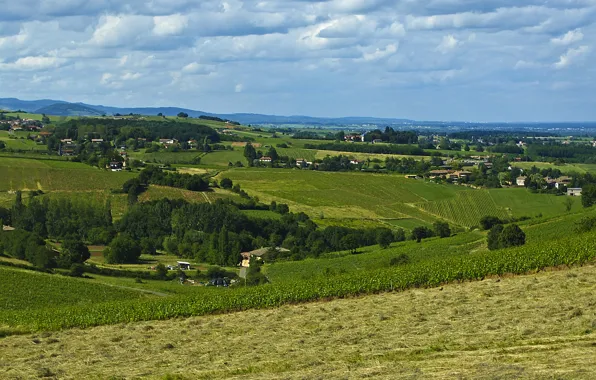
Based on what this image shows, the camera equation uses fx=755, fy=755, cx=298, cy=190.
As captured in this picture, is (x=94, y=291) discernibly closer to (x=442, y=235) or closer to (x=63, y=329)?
(x=63, y=329)

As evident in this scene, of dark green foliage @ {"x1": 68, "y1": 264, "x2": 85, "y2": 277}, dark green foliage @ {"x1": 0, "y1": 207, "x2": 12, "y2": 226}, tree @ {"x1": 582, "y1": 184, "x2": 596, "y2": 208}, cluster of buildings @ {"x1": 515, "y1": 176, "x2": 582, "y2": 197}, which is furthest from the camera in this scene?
cluster of buildings @ {"x1": 515, "y1": 176, "x2": 582, "y2": 197}

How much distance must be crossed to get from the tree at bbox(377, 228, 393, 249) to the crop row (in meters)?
33.9

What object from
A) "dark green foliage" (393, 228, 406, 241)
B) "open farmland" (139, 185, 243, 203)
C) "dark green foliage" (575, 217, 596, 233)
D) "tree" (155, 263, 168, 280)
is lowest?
"tree" (155, 263, 168, 280)

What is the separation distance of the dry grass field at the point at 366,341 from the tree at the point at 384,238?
38.2 meters

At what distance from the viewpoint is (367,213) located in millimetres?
90438

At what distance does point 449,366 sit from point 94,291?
28701 millimetres

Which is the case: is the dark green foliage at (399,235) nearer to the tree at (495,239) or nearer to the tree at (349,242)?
Answer: the tree at (349,242)

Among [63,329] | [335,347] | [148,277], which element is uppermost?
[335,347]

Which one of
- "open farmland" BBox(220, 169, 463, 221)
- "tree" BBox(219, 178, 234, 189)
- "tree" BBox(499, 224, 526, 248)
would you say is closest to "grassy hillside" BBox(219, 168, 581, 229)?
"open farmland" BBox(220, 169, 463, 221)

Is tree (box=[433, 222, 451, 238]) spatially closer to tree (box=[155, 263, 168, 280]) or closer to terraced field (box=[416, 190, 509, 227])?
terraced field (box=[416, 190, 509, 227])

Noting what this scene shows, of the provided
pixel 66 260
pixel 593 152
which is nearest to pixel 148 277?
pixel 66 260

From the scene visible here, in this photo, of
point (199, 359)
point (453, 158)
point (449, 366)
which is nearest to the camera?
point (449, 366)

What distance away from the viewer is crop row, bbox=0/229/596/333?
26828 mm

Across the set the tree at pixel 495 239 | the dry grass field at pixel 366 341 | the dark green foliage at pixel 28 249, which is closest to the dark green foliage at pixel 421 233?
the tree at pixel 495 239
